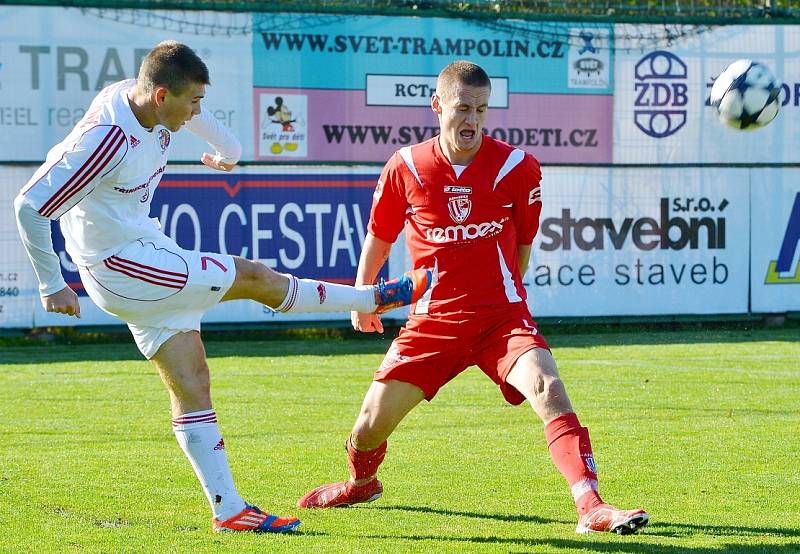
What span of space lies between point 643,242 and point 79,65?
23.8ft

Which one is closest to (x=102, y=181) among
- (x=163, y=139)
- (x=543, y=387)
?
(x=163, y=139)

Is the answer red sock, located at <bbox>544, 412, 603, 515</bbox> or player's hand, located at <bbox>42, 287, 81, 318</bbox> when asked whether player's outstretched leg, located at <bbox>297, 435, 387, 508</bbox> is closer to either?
red sock, located at <bbox>544, 412, 603, 515</bbox>

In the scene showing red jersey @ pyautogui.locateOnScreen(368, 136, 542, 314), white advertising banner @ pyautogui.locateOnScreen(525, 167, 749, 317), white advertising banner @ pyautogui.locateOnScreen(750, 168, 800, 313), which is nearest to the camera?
red jersey @ pyautogui.locateOnScreen(368, 136, 542, 314)

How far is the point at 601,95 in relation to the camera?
15938 mm

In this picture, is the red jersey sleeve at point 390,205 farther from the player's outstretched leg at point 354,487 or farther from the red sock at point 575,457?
the red sock at point 575,457

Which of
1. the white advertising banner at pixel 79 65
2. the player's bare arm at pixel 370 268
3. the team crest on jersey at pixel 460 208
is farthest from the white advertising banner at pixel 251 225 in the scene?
the team crest on jersey at pixel 460 208

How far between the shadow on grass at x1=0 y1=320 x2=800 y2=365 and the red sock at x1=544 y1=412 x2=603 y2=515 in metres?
7.99

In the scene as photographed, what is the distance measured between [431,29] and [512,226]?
386 inches

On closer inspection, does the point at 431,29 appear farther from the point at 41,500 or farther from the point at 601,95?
the point at 41,500

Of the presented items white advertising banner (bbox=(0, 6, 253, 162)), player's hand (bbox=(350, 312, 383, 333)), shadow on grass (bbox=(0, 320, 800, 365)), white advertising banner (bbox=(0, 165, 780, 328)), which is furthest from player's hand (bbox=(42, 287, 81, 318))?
white advertising banner (bbox=(0, 6, 253, 162))

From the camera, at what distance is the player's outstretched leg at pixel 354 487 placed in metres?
6.27

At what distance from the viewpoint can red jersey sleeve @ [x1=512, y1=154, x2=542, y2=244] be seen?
6.11 meters

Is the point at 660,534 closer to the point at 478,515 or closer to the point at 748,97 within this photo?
the point at 478,515

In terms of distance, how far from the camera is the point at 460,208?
19.9 feet
